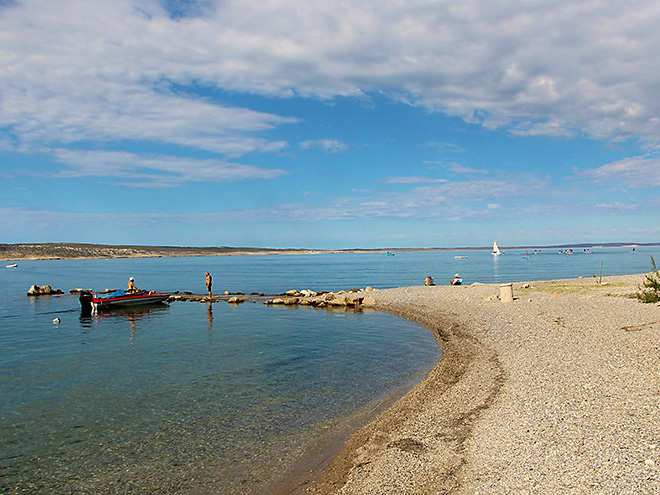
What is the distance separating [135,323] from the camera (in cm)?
3012

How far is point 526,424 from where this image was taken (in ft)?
29.8

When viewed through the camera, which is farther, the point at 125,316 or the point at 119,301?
the point at 119,301

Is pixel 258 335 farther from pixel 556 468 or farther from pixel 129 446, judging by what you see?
pixel 556 468

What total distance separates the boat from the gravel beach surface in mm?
28622

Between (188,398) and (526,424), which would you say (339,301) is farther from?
(526,424)

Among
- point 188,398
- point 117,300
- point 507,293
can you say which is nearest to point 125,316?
point 117,300

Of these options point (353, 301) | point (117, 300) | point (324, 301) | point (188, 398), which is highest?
point (117, 300)

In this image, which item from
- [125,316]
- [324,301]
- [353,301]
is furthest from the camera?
[324,301]

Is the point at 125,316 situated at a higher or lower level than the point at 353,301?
lower

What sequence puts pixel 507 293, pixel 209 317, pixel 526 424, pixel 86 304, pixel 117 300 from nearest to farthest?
pixel 526 424, pixel 507 293, pixel 209 317, pixel 86 304, pixel 117 300

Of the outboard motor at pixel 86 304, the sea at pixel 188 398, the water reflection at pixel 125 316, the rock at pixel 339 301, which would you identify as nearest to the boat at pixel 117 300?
the outboard motor at pixel 86 304

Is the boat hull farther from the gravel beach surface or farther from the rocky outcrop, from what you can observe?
the gravel beach surface

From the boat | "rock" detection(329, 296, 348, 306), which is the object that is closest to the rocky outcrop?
"rock" detection(329, 296, 348, 306)

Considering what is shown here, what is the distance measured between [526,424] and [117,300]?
3515 cm
